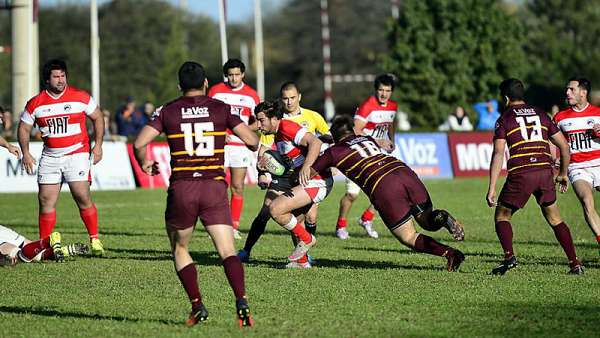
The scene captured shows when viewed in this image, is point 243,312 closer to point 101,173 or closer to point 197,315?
point 197,315

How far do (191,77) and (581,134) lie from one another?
19.2ft

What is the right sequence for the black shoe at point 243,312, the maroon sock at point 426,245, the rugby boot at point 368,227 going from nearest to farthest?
the black shoe at point 243,312 → the maroon sock at point 426,245 → the rugby boot at point 368,227

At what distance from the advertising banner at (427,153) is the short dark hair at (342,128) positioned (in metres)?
20.4

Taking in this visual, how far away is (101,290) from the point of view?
448 inches

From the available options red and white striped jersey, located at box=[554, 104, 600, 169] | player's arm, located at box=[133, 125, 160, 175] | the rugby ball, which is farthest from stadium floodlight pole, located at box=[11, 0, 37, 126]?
player's arm, located at box=[133, 125, 160, 175]

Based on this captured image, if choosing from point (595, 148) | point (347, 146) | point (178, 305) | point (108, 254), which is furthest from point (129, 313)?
point (595, 148)

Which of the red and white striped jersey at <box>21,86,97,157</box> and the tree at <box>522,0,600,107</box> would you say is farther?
the tree at <box>522,0,600,107</box>

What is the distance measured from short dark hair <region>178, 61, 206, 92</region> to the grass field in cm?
198

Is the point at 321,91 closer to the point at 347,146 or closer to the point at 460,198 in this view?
the point at 460,198

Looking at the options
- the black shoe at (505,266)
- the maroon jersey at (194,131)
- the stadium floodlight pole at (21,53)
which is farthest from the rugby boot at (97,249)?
the stadium floodlight pole at (21,53)

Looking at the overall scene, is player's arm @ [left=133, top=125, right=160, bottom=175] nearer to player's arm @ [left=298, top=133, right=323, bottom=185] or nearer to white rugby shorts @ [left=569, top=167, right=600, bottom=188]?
player's arm @ [left=298, top=133, right=323, bottom=185]

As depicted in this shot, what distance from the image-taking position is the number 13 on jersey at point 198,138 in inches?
357

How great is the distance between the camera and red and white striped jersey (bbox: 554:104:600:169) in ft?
43.0

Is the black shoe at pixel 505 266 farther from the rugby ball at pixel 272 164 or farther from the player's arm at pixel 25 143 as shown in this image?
the player's arm at pixel 25 143
